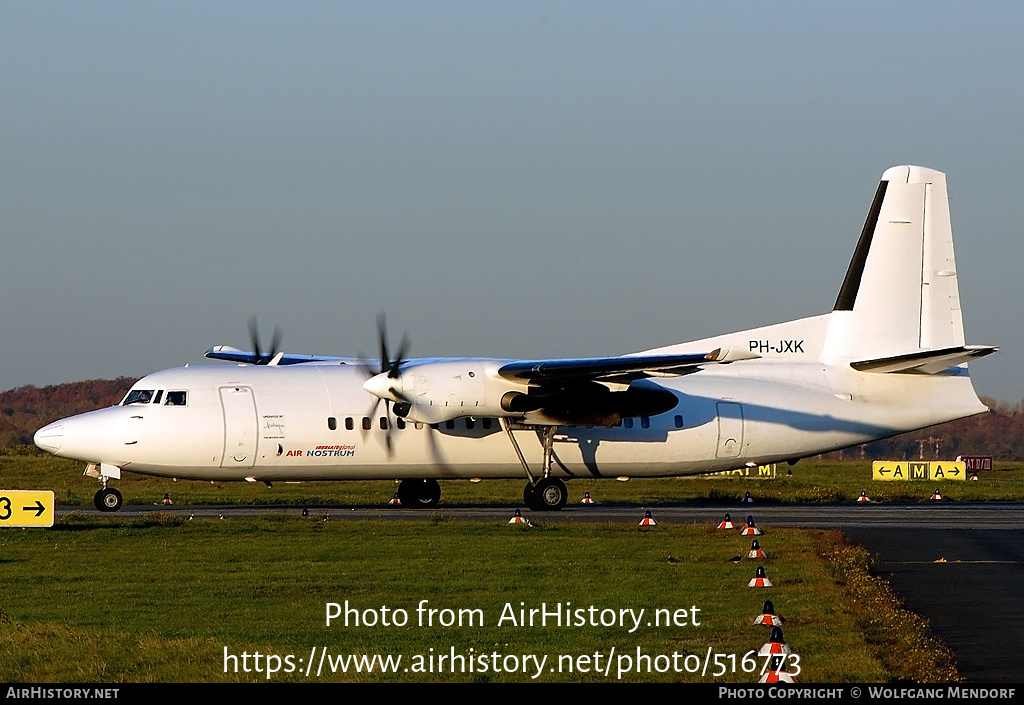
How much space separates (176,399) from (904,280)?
16472 millimetres

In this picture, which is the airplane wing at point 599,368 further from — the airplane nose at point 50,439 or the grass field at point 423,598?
the airplane nose at point 50,439

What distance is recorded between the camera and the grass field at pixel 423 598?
409 inches

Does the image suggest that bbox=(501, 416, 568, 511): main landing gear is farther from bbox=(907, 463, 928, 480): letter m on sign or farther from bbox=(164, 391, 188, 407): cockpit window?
bbox=(907, 463, 928, 480): letter m on sign

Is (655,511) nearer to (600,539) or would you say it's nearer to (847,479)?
(600,539)

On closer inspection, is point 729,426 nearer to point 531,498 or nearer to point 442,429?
point 531,498

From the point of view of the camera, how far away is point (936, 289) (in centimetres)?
2983

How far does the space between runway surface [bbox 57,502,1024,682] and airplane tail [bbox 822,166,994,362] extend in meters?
3.85

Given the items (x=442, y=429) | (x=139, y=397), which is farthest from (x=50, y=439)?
(x=442, y=429)

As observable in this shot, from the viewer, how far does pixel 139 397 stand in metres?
25.6

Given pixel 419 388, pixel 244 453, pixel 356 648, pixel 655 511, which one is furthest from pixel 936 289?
pixel 356 648

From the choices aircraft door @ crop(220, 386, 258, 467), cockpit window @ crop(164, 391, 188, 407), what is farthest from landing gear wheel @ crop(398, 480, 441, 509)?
cockpit window @ crop(164, 391, 188, 407)

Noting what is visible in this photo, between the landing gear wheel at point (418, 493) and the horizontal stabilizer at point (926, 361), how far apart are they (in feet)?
32.4

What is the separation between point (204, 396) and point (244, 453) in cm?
139
